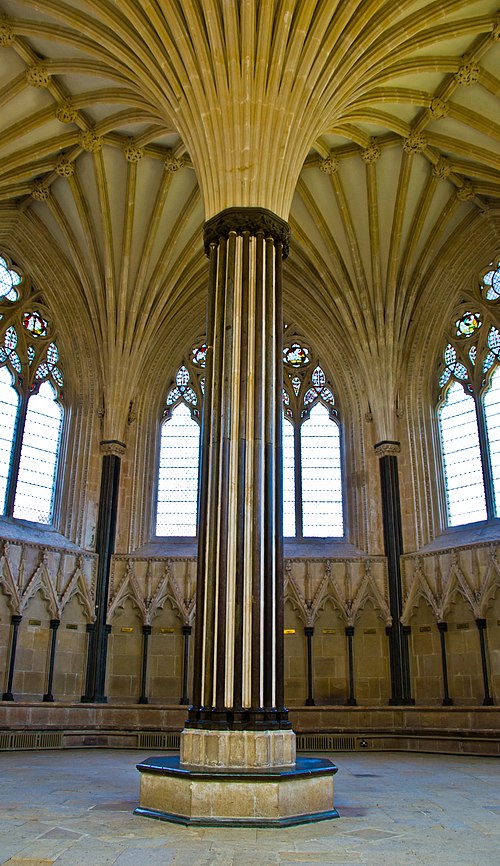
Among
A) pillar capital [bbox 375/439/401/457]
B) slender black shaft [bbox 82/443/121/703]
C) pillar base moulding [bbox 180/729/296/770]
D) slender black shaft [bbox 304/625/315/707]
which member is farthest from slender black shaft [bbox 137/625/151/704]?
pillar base moulding [bbox 180/729/296/770]

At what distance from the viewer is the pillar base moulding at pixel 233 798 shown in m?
8.05

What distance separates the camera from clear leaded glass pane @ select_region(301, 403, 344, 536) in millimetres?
20156

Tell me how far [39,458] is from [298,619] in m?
7.75

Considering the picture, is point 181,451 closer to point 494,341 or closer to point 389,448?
point 389,448

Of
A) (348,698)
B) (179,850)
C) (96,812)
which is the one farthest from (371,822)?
(348,698)

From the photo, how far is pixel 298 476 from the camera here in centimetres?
2056

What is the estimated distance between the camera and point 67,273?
→ 20.6 meters

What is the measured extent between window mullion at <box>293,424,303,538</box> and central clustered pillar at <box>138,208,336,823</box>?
375 inches

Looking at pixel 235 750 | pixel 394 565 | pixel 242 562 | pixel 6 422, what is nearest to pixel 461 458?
pixel 394 565

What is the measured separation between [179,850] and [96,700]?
11.9m

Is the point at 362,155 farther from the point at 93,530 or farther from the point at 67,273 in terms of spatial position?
the point at 93,530

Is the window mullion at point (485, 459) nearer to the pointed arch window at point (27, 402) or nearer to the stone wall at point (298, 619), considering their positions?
the stone wall at point (298, 619)

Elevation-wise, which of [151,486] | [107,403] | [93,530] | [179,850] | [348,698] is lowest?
[179,850]

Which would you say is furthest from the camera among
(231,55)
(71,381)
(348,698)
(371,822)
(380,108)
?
(71,381)
